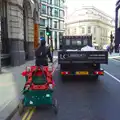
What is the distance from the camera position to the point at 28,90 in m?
7.21

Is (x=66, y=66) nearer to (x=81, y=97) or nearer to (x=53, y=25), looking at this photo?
(x=81, y=97)

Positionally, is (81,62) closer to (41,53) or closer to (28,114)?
(41,53)

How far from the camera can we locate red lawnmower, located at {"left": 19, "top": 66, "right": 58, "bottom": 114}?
721 centimetres

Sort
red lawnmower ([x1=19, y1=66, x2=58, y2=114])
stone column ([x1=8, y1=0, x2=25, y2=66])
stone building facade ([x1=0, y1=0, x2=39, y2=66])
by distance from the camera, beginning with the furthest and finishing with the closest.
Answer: stone column ([x1=8, y1=0, x2=25, y2=66]) < stone building facade ([x1=0, y1=0, x2=39, y2=66]) < red lawnmower ([x1=19, y1=66, x2=58, y2=114])

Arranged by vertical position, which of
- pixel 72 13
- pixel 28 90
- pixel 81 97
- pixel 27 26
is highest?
pixel 72 13

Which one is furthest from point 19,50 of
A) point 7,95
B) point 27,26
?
point 7,95

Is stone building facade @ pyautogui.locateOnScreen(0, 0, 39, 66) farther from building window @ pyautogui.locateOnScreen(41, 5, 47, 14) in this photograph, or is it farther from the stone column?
building window @ pyautogui.locateOnScreen(41, 5, 47, 14)

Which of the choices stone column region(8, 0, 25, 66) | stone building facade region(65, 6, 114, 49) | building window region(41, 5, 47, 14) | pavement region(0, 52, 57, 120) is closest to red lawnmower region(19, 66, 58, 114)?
pavement region(0, 52, 57, 120)

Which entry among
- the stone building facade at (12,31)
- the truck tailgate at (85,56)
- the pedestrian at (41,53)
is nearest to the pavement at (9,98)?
the pedestrian at (41,53)

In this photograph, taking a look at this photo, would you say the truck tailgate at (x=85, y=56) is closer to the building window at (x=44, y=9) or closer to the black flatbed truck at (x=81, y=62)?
the black flatbed truck at (x=81, y=62)

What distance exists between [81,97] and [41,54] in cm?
228

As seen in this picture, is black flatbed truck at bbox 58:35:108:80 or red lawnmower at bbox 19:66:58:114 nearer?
red lawnmower at bbox 19:66:58:114

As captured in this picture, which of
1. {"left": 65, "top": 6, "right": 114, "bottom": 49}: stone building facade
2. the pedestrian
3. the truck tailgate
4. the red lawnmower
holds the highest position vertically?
{"left": 65, "top": 6, "right": 114, "bottom": 49}: stone building facade

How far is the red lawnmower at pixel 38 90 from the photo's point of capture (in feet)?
23.7
